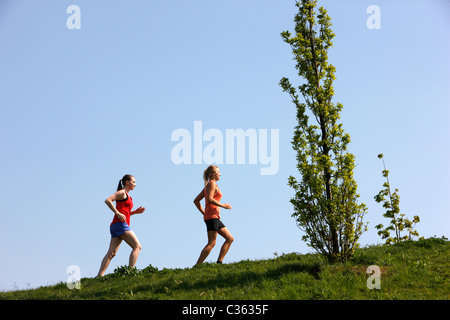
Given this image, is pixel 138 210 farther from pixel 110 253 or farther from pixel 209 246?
pixel 209 246

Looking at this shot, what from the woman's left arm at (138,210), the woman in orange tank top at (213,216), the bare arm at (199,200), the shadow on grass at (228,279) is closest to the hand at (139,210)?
the woman's left arm at (138,210)

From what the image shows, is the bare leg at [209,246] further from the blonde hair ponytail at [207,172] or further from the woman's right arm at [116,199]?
the woman's right arm at [116,199]

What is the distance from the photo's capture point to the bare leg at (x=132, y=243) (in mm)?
12039

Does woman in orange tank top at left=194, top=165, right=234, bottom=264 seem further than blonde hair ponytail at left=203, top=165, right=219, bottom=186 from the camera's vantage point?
No

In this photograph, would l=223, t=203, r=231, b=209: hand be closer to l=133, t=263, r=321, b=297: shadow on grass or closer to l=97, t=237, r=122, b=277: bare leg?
l=133, t=263, r=321, b=297: shadow on grass

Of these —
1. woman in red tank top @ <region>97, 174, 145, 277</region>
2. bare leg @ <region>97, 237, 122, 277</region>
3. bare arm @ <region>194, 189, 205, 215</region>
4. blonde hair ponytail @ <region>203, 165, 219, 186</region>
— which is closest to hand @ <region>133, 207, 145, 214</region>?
woman in red tank top @ <region>97, 174, 145, 277</region>

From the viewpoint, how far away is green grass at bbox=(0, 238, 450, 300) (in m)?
9.36

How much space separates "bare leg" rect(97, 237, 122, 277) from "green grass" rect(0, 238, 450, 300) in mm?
354

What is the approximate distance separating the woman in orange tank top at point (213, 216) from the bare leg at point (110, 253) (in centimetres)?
250
